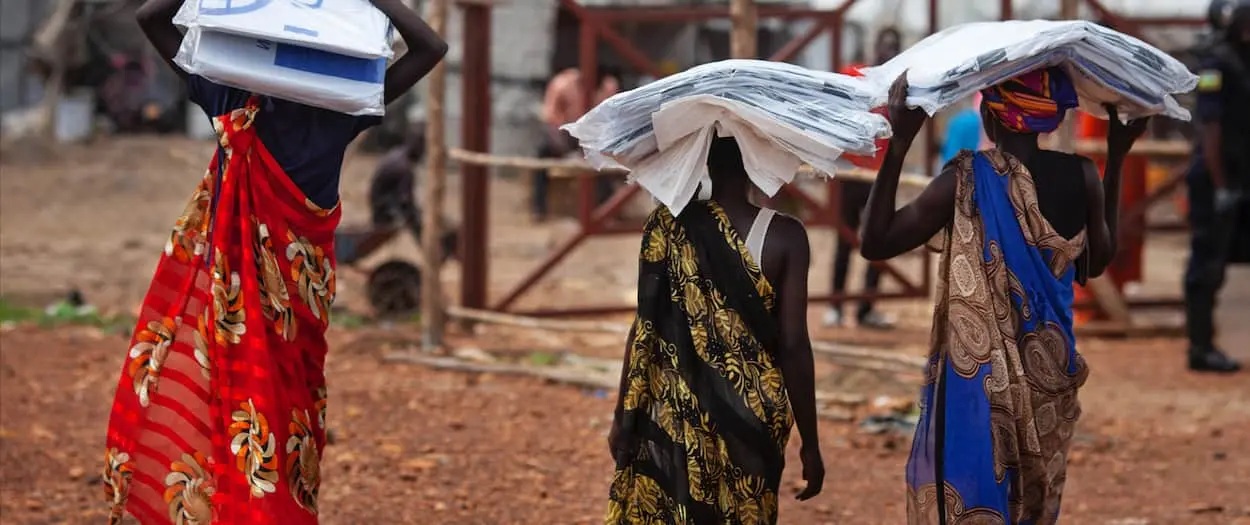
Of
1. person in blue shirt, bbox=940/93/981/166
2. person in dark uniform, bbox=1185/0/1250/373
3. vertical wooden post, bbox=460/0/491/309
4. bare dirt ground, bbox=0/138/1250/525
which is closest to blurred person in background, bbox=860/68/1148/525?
bare dirt ground, bbox=0/138/1250/525

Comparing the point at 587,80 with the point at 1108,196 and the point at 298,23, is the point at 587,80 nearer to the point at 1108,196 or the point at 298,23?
the point at 1108,196

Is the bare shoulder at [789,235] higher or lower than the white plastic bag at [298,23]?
lower

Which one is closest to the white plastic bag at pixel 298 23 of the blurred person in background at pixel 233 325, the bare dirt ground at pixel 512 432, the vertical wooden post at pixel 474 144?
the blurred person in background at pixel 233 325

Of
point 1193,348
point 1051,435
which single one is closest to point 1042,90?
point 1051,435

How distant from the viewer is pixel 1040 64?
3.61 m

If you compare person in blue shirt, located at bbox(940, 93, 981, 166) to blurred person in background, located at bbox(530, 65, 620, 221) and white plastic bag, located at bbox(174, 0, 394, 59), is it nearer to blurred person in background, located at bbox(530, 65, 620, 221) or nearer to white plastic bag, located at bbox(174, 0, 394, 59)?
white plastic bag, located at bbox(174, 0, 394, 59)

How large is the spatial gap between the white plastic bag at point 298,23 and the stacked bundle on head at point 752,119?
2.00 feet

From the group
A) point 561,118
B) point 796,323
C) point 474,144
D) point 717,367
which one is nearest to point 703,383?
point 717,367

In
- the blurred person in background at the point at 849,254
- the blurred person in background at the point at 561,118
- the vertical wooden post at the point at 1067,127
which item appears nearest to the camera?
the vertical wooden post at the point at 1067,127

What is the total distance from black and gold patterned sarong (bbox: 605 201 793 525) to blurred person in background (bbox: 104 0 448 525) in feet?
2.95

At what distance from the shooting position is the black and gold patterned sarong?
11.4 feet

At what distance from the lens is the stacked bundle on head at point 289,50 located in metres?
3.66

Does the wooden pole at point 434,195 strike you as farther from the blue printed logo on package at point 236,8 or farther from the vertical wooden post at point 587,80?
the blue printed logo on package at point 236,8

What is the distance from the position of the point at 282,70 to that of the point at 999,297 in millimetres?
1738
